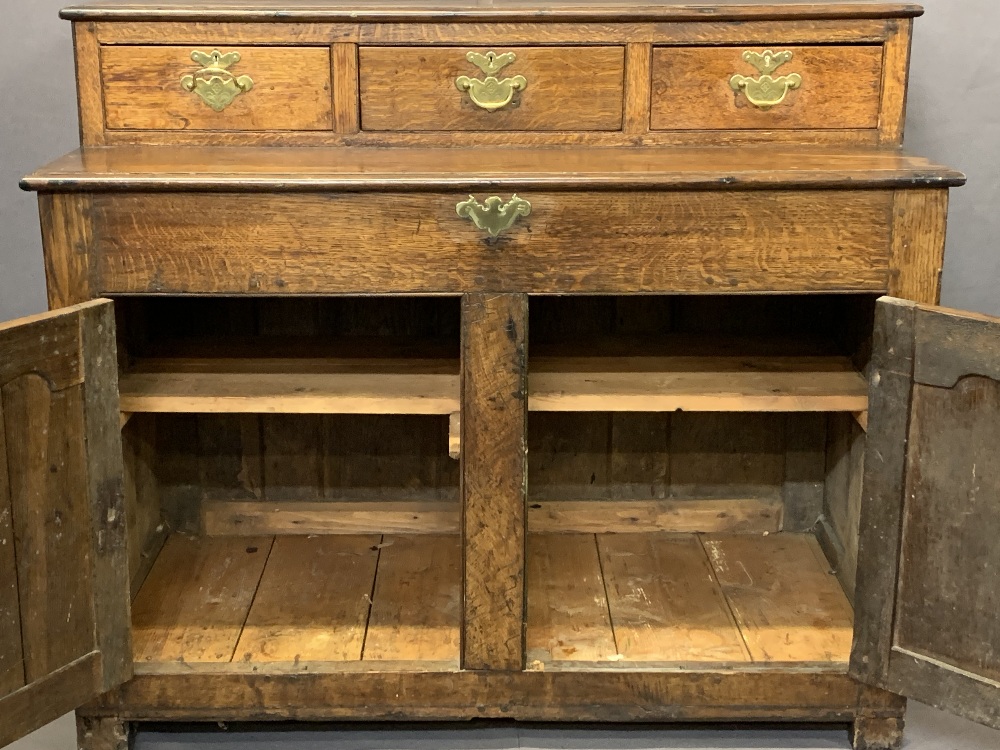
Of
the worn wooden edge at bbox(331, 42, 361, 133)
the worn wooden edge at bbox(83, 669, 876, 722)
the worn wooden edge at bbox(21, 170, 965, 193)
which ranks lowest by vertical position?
the worn wooden edge at bbox(83, 669, 876, 722)

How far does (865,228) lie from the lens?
2.07 meters

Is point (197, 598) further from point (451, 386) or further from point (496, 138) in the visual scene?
point (496, 138)

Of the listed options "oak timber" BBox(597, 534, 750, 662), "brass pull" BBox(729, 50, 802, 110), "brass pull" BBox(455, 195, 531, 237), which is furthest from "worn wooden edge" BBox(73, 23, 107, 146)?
"oak timber" BBox(597, 534, 750, 662)

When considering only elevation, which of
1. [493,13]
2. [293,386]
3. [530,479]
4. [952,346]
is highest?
[493,13]

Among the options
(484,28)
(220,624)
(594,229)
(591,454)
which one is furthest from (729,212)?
(220,624)

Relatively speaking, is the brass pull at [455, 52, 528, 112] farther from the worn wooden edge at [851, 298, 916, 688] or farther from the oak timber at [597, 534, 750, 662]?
the oak timber at [597, 534, 750, 662]

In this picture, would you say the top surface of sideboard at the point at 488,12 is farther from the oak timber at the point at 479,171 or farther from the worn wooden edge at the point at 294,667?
the worn wooden edge at the point at 294,667

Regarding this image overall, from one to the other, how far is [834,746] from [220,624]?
3.90ft

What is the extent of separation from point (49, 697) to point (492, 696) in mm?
758

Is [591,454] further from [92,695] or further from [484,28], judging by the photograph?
[92,695]

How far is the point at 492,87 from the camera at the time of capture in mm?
2363

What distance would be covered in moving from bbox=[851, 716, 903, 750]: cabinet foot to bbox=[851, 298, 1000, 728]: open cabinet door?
15 cm

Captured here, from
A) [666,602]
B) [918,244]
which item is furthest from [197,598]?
[918,244]

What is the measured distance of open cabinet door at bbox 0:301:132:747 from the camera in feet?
6.42
